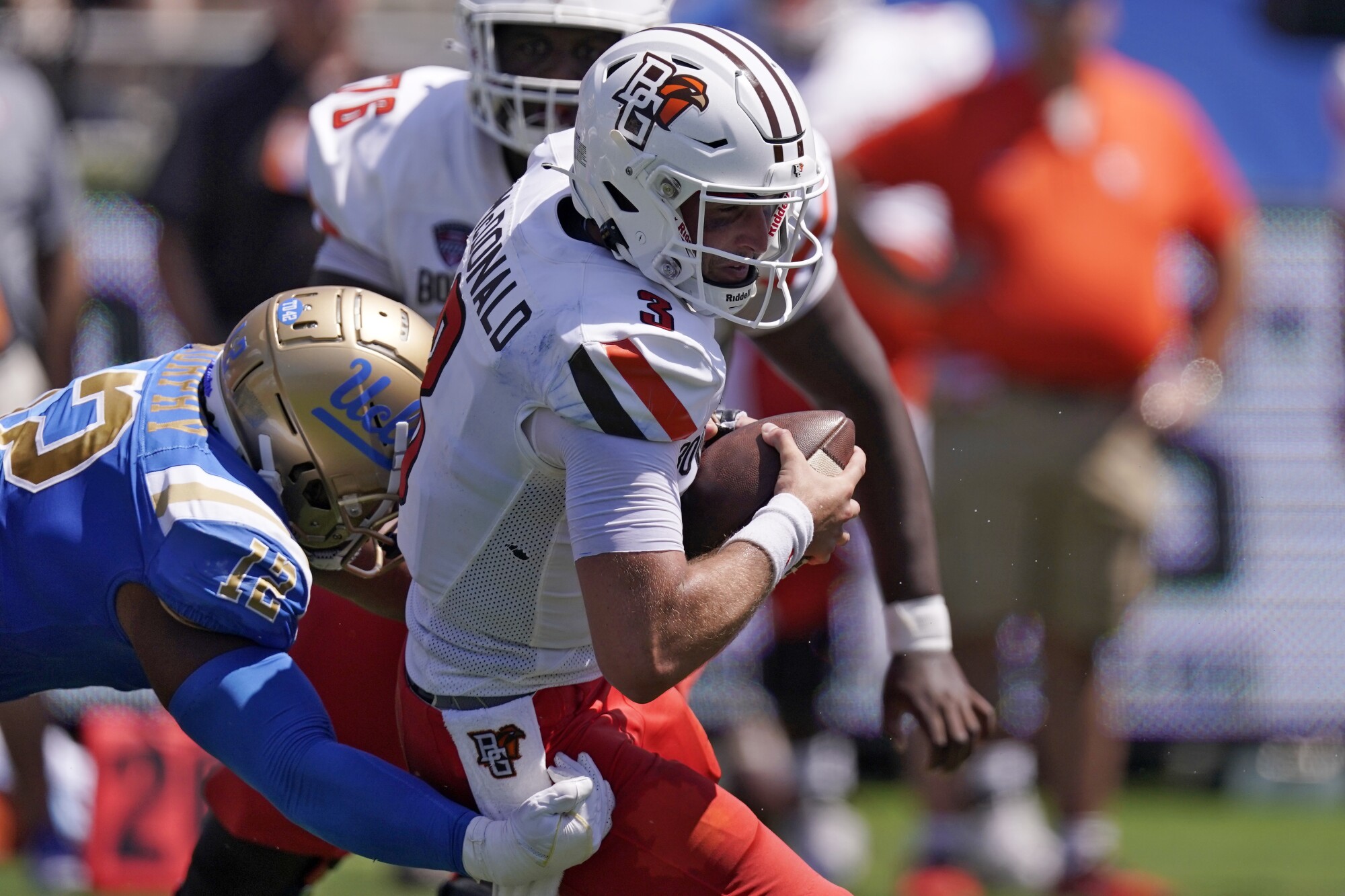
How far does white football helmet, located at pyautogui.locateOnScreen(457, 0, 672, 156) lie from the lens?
10.5 ft

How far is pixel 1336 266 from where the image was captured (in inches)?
257

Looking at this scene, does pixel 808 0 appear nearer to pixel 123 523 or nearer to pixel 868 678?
pixel 868 678

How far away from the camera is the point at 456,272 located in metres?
3.14

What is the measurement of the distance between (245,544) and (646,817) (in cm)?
70

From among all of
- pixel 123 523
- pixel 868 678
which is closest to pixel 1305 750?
pixel 868 678

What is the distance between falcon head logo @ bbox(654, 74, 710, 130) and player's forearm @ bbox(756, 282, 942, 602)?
34.1 inches

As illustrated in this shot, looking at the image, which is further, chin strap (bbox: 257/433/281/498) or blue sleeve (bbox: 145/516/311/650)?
chin strap (bbox: 257/433/281/498)

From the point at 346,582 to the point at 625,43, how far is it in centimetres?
105

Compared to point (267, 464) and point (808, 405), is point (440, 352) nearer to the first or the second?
point (267, 464)

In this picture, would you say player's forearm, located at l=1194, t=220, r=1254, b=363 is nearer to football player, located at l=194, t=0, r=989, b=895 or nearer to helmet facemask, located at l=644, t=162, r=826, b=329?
football player, located at l=194, t=0, r=989, b=895

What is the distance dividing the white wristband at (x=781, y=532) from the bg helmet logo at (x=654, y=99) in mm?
534

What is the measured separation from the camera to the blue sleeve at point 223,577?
2.60 m

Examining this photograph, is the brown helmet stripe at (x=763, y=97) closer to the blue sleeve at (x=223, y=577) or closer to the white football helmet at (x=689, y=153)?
the white football helmet at (x=689, y=153)

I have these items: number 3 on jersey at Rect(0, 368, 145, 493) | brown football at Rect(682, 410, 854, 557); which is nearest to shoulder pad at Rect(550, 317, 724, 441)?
brown football at Rect(682, 410, 854, 557)
